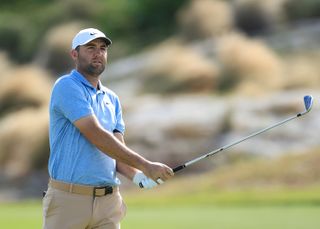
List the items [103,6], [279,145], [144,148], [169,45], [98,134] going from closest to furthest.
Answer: [98,134], [279,145], [144,148], [169,45], [103,6]

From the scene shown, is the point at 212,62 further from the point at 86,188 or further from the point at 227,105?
the point at 86,188

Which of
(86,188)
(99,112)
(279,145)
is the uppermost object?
(279,145)

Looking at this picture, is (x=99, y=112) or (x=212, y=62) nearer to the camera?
(x=99, y=112)

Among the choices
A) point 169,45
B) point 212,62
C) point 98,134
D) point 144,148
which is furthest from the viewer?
point 169,45

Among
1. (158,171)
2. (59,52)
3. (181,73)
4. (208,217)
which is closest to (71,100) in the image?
(158,171)

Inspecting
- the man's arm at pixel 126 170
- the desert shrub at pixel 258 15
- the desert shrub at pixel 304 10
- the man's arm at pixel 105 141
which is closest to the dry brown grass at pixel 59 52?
the desert shrub at pixel 258 15

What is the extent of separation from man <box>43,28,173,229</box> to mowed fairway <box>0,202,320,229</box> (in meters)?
5.19

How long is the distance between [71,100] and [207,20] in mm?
21812

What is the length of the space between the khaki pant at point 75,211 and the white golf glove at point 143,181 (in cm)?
21

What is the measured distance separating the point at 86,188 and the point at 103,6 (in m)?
27.9

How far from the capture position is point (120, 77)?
25156 millimetres

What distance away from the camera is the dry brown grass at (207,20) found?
2644 cm

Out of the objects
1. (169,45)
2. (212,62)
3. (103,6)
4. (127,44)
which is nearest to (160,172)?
(212,62)

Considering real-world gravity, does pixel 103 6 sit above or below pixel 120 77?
above
